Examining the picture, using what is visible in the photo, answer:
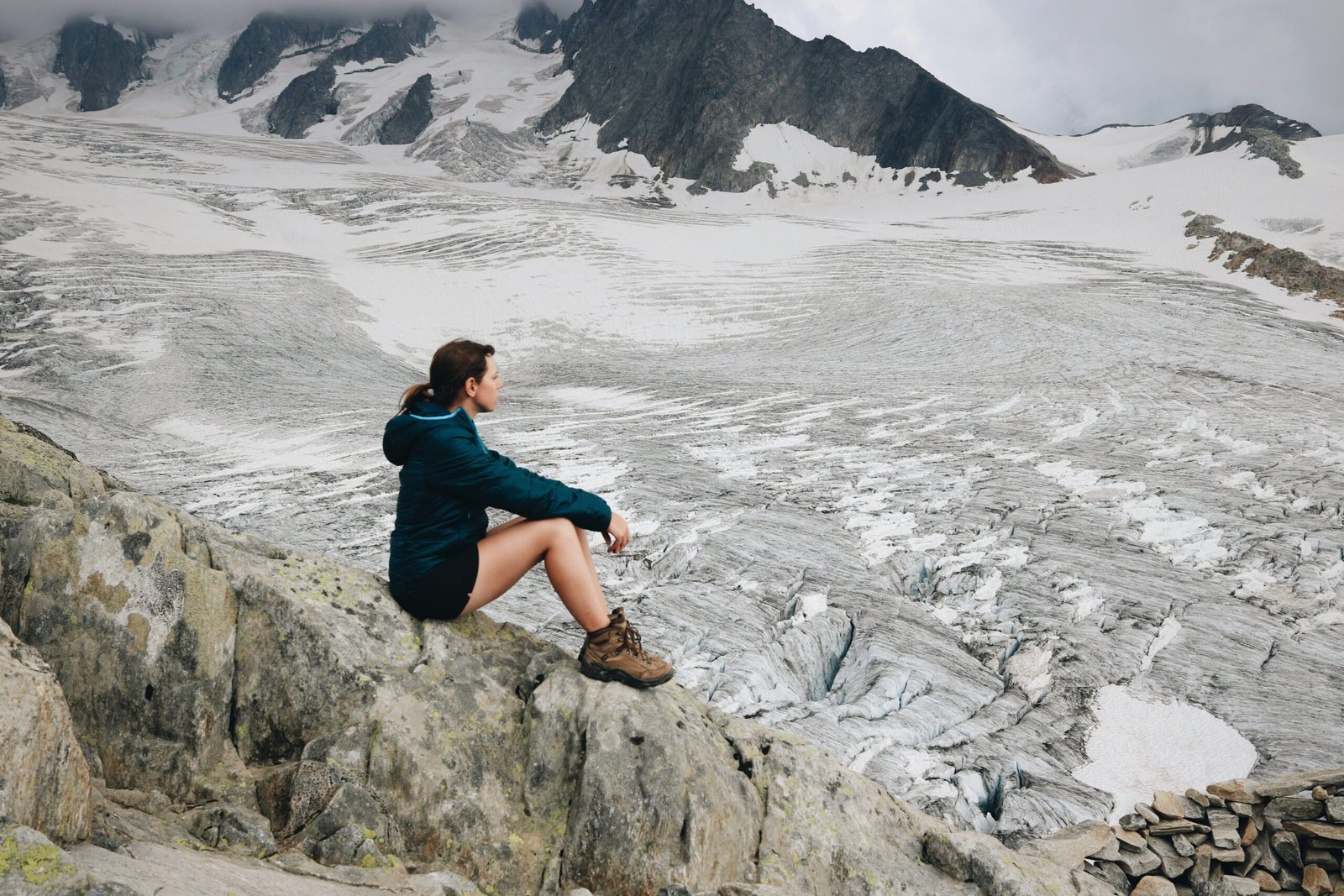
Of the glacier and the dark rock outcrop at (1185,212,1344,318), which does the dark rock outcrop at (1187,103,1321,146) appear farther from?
the dark rock outcrop at (1185,212,1344,318)

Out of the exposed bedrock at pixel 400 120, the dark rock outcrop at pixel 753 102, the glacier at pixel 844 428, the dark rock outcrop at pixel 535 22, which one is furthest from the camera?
the dark rock outcrop at pixel 535 22

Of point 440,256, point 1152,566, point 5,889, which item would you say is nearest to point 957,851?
point 5,889

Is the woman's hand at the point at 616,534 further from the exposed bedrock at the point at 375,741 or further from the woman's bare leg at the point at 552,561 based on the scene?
the exposed bedrock at the point at 375,741

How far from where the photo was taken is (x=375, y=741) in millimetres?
4430

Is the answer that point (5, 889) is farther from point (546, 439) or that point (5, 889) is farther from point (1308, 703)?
point (546, 439)

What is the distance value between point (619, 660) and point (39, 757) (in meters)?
2.80

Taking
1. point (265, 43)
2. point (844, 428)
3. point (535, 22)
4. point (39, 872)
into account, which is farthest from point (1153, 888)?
point (535, 22)

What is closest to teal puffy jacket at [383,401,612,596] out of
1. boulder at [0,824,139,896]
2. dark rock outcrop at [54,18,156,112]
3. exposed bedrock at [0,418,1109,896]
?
exposed bedrock at [0,418,1109,896]

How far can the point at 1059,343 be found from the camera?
87.2 feet

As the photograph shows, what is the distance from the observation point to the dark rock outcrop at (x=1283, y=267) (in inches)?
1353

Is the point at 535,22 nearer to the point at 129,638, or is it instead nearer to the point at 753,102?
the point at 753,102

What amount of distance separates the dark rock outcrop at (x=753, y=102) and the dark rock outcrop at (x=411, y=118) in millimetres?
17830

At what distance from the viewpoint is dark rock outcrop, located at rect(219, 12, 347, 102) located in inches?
6501

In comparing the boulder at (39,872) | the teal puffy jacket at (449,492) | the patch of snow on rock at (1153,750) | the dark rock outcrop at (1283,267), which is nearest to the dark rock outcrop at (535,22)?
the dark rock outcrop at (1283,267)
